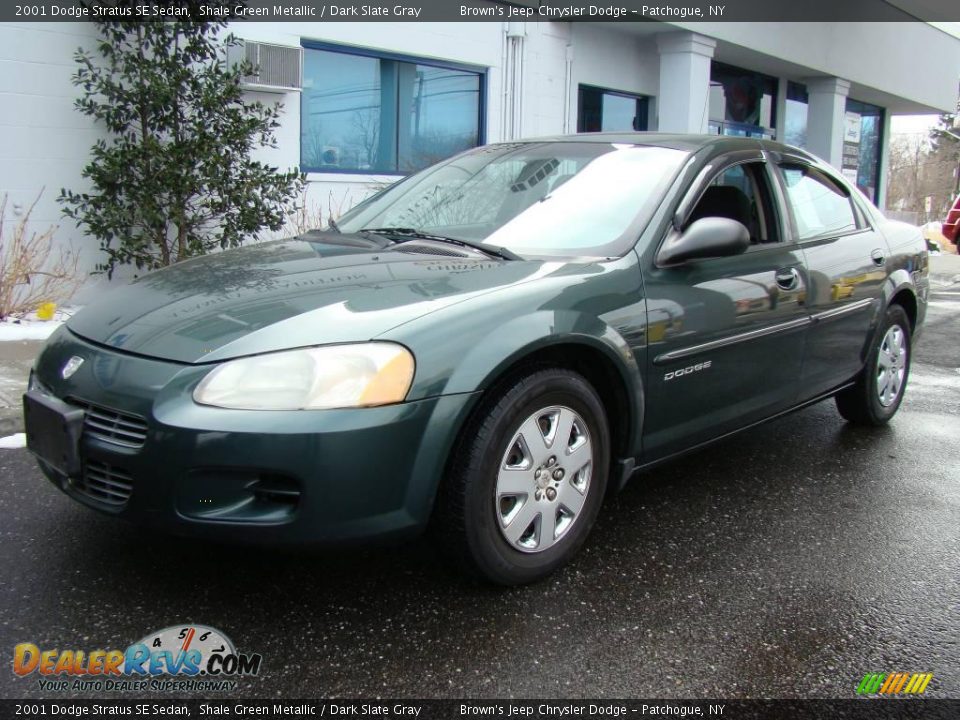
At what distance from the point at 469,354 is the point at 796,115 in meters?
17.7

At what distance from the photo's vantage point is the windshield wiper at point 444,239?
10.6 ft

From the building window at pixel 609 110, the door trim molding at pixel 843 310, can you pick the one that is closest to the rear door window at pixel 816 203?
the door trim molding at pixel 843 310

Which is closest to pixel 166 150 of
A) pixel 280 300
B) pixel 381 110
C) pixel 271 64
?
pixel 271 64

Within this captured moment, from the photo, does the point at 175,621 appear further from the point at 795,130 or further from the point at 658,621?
the point at 795,130

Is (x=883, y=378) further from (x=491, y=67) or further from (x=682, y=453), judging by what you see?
(x=491, y=67)

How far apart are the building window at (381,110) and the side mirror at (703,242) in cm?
644

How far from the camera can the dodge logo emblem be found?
271 centimetres

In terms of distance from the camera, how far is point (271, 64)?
827cm

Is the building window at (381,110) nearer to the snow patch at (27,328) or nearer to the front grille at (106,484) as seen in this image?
the snow patch at (27,328)

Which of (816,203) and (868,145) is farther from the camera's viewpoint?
(868,145)

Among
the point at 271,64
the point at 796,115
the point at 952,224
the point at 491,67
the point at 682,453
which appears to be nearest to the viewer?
the point at 682,453

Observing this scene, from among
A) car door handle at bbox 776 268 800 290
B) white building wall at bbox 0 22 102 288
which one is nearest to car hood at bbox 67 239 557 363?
car door handle at bbox 776 268 800 290

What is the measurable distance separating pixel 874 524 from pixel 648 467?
1006 millimetres

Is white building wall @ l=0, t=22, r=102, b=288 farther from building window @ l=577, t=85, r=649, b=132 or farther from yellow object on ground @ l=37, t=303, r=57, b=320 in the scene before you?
building window @ l=577, t=85, r=649, b=132
